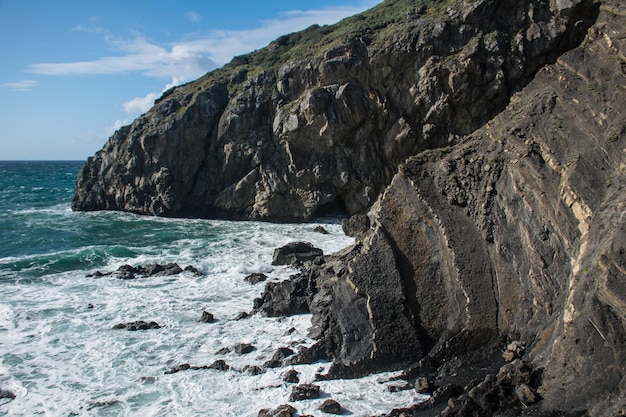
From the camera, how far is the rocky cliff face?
38.2 m

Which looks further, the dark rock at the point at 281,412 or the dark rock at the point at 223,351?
the dark rock at the point at 223,351

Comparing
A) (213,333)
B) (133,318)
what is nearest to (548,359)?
(213,333)

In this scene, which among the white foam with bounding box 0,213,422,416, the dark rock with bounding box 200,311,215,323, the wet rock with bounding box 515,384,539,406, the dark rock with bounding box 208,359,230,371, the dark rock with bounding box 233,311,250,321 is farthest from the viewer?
the dark rock with bounding box 233,311,250,321

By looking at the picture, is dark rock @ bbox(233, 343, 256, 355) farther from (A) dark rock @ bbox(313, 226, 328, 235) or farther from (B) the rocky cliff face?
(B) the rocky cliff face

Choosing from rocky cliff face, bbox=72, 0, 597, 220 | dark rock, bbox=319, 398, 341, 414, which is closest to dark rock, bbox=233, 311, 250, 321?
dark rock, bbox=319, 398, 341, 414

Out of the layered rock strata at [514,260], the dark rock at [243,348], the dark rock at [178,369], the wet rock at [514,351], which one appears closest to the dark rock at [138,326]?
the dark rock at [178,369]

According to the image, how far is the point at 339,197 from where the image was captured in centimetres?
4478

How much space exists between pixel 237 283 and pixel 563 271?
17.3m

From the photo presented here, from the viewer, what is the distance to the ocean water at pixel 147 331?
15281 millimetres

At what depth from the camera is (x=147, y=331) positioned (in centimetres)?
2086

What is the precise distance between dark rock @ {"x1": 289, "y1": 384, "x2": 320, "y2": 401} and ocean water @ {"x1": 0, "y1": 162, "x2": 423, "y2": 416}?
19 cm

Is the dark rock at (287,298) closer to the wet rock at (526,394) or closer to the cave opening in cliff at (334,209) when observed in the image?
the wet rock at (526,394)

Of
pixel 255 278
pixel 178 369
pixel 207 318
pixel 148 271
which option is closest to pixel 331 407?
pixel 178 369

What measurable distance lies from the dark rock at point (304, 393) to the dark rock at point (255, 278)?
12446mm
